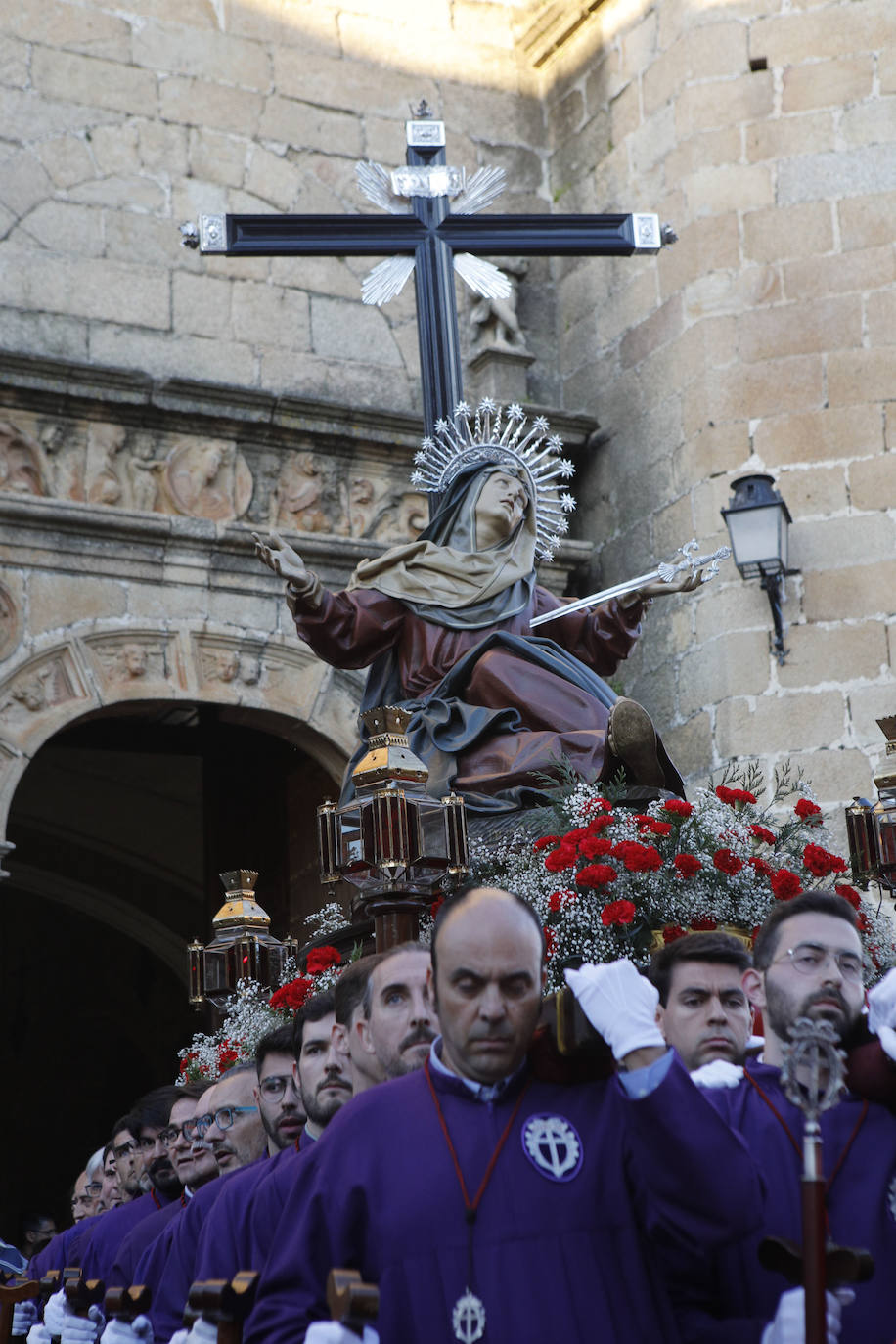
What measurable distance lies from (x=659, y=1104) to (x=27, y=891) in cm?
1226

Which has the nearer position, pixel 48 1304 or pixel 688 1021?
pixel 688 1021

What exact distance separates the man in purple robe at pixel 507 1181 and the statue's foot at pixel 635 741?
8.08 ft

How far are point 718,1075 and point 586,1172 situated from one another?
0.40 metres

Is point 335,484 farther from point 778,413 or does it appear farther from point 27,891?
point 27,891

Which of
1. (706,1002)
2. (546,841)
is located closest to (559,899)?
(546,841)

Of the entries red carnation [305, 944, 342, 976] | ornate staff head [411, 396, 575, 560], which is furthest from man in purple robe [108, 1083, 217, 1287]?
ornate staff head [411, 396, 575, 560]

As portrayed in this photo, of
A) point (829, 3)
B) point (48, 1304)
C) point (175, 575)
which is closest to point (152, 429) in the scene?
point (175, 575)

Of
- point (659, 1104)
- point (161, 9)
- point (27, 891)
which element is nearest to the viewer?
point (659, 1104)

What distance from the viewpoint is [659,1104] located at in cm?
257

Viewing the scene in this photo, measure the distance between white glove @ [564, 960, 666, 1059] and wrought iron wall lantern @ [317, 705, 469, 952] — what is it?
2.13 m

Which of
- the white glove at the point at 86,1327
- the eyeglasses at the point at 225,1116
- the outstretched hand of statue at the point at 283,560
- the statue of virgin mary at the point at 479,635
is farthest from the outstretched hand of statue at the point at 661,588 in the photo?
the white glove at the point at 86,1327

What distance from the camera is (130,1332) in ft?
14.1

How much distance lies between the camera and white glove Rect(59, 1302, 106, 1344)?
5039 millimetres

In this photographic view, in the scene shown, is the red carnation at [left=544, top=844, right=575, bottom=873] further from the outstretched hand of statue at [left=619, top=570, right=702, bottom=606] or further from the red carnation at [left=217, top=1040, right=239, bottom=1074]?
the outstretched hand of statue at [left=619, top=570, right=702, bottom=606]
